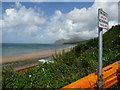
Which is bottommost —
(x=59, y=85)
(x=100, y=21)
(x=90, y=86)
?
(x=59, y=85)

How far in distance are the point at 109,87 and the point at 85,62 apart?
226 centimetres

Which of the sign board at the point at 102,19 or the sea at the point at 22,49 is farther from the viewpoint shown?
the sea at the point at 22,49

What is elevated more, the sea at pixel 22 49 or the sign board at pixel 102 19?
the sign board at pixel 102 19

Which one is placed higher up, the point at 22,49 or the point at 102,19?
the point at 102,19

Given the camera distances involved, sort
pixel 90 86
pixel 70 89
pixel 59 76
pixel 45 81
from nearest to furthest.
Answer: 1. pixel 70 89
2. pixel 90 86
3. pixel 45 81
4. pixel 59 76

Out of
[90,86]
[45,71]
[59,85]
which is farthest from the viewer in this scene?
[45,71]

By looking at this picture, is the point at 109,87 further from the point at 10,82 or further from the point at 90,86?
the point at 10,82

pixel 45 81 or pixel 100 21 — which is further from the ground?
pixel 100 21

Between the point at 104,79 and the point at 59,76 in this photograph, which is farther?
the point at 59,76

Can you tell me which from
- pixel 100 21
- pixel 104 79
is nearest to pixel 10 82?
pixel 104 79

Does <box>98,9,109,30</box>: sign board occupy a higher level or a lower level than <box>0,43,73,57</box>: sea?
higher

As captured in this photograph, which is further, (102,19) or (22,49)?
(22,49)

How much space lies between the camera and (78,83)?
302cm

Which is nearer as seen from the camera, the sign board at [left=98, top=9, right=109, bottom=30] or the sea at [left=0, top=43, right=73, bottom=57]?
the sign board at [left=98, top=9, right=109, bottom=30]
